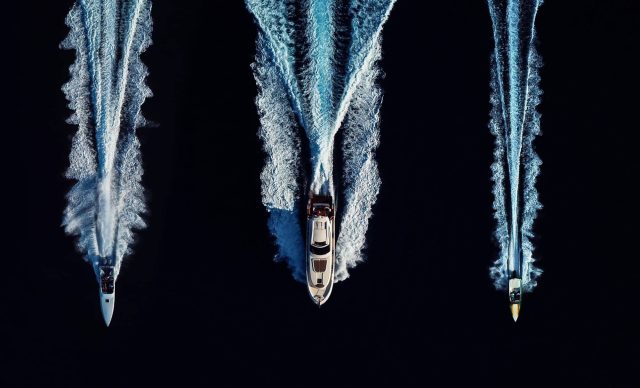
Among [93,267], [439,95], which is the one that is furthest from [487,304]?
[93,267]

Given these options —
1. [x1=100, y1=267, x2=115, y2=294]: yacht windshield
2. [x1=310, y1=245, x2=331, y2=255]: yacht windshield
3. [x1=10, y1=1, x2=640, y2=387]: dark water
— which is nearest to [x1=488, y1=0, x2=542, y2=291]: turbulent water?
[x1=10, y1=1, x2=640, y2=387]: dark water

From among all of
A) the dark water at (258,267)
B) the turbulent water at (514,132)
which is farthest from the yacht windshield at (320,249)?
the turbulent water at (514,132)

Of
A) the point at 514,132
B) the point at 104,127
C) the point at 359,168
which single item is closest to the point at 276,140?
the point at 359,168

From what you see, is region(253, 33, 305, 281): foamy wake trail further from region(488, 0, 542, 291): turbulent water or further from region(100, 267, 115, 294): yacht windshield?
region(488, 0, 542, 291): turbulent water

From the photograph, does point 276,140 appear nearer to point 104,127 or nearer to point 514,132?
point 104,127

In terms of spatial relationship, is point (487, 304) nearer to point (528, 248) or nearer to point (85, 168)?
point (528, 248)
